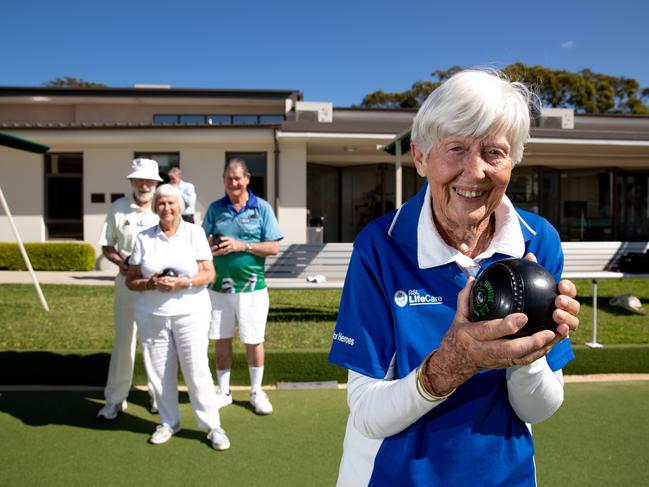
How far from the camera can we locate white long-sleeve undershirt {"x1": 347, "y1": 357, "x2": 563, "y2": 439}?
1.28 m

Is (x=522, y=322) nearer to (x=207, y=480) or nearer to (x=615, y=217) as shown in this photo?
(x=207, y=480)

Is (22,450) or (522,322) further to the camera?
(22,450)

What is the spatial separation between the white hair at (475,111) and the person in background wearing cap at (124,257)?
3.68 m

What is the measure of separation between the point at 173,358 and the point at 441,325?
332 cm

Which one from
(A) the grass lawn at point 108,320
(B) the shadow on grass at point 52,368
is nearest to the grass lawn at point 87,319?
(A) the grass lawn at point 108,320

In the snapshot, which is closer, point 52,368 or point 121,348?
point 121,348

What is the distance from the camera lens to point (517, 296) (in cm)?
113

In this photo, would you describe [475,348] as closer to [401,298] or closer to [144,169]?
[401,298]

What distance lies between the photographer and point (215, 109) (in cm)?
2239

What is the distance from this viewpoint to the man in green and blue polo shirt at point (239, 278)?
499 centimetres

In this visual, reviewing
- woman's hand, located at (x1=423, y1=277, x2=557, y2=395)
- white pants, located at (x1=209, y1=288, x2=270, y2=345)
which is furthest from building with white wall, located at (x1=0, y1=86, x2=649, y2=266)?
woman's hand, located at (x1=423, y1=277, x2=557, y2=395)

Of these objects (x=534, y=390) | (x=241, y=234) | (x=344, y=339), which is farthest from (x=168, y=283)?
(x=534, y=390)

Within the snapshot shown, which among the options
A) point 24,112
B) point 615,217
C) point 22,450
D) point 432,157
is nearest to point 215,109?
point 24,112

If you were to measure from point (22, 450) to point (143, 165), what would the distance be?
2349mm
